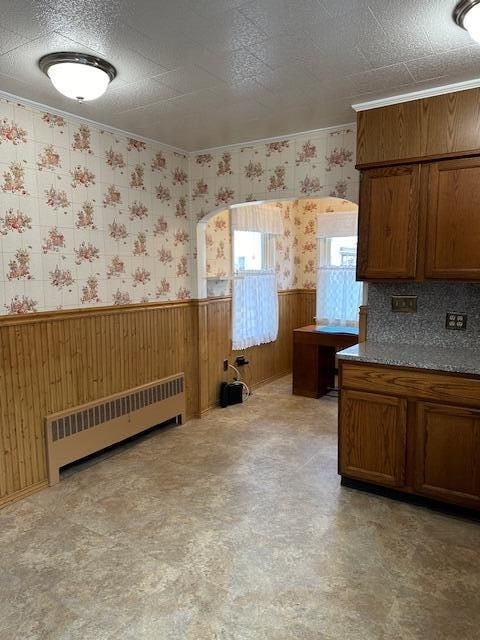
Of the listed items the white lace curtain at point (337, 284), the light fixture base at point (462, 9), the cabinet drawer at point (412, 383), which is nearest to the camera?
the light fixture base at point (462, 9)

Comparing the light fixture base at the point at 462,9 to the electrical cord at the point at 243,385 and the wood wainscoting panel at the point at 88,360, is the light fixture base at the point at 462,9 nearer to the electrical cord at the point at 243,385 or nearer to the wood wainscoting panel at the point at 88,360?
the wood wainscoting panel at the point at 88,360

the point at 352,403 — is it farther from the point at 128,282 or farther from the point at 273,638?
the point at 128,282

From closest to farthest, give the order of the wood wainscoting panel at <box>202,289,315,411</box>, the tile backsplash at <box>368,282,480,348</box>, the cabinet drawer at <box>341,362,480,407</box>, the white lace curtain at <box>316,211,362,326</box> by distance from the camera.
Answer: the cabinet drawer at <box>341,362,480,407</box>
the tile backsplash at <box>368,282,480,348</box>
the wood wainscoting panel at <box>202,289,315,411</box>
the white lace curtain at <box>316,211,362,326</box>

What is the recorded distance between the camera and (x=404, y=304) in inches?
118

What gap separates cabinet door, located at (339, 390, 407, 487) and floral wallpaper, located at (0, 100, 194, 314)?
192cm

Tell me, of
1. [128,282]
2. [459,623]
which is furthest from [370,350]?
[128,282]

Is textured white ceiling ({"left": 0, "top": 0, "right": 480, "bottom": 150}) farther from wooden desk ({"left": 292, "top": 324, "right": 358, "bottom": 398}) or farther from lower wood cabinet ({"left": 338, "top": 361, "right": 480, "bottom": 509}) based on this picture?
wooden desk ({"left": 292, "top": 324, "right": 358, "bottom": 398})

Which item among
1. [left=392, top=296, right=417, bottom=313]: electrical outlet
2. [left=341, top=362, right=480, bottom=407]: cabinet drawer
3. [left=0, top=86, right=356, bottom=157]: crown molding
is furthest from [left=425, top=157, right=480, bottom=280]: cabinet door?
[left=0, top=86, right=356, bottom=157]: crown molding

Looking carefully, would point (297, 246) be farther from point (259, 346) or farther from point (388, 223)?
point (388, 223)

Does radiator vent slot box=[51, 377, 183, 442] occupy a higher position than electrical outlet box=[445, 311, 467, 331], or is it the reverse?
electrical outlet box=[445, 311, 467, 331]

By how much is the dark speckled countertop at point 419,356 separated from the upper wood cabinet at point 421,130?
116 cm

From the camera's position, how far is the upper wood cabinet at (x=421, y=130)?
247cm

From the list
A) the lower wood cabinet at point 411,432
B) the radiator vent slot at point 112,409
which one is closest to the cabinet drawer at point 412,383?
the lower wood cabinet at point 411,432

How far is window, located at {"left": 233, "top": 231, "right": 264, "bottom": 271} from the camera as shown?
4.74 m
